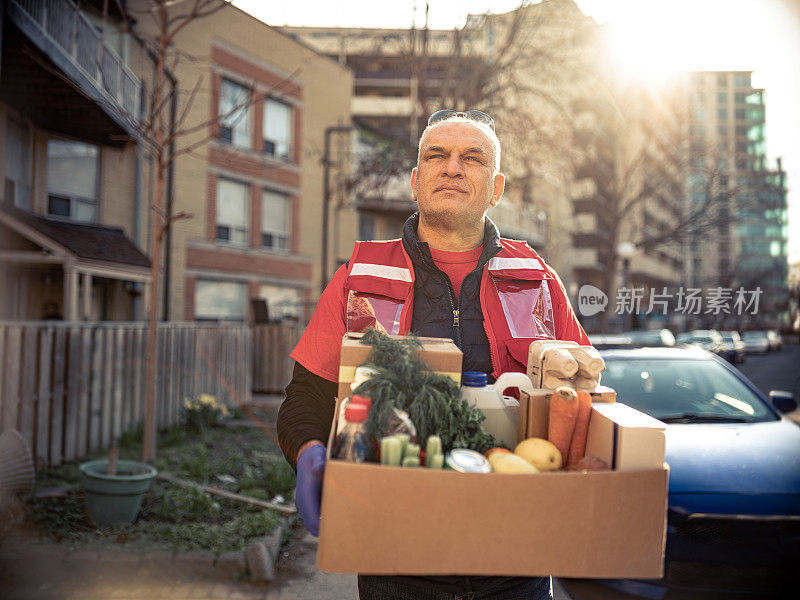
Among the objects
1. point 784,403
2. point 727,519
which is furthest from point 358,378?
point 784,403

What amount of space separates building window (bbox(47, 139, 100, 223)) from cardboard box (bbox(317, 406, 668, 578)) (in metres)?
14.7

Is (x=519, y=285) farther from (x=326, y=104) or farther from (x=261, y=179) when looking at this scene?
(x=326, y=104)

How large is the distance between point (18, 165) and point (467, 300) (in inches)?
531

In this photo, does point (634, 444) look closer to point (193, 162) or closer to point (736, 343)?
point (193, 162)

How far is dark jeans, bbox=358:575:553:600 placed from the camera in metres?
1.88

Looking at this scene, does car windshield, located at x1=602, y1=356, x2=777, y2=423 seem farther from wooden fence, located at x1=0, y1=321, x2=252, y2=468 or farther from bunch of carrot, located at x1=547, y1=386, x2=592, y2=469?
wooden fence, located at x1=0, y1=321, x2=252, y2=468

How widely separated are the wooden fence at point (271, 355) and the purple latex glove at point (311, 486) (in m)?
12.5

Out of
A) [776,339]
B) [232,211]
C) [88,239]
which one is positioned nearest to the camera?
[776,339]

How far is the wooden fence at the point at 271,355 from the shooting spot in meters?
13.9

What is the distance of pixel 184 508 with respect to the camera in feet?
16.4

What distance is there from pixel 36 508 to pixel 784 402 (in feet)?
20.3

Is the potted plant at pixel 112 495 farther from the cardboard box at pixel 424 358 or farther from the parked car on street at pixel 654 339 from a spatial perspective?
the parked car on street at pixel 654 339

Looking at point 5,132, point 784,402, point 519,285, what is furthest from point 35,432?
point 5,132

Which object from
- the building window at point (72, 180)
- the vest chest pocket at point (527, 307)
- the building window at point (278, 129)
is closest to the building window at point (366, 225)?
the building window at point (278, 129)
